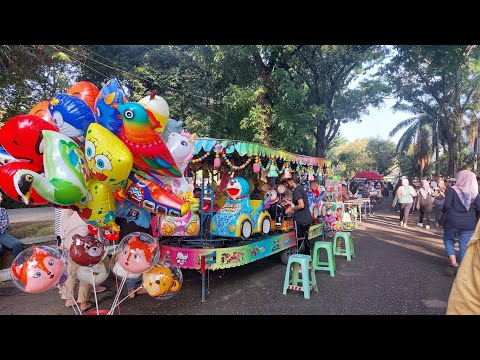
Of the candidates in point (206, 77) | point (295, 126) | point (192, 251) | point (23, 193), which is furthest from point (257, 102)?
point (23, 193)

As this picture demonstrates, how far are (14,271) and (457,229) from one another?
6015mm

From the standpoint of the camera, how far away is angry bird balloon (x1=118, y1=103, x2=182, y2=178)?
259 cm

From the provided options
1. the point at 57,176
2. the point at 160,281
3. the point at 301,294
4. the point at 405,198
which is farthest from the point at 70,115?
the point at 405,198

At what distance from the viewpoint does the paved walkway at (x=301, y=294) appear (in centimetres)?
416

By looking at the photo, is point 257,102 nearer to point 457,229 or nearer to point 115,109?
point 457,229

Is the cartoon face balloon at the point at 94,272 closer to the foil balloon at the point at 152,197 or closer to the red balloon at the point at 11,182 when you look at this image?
the foil balloon at the point at 152,197

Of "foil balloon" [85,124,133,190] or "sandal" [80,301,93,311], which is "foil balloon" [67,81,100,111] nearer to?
"foil balloon" [85,124,133,190]

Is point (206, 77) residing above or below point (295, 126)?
above

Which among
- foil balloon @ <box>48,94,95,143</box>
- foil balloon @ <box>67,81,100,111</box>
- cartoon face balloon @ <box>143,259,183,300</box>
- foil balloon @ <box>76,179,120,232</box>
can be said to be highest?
foil balloon @ <box>67,81,100,111</box>

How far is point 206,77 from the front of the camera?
49.0 feet

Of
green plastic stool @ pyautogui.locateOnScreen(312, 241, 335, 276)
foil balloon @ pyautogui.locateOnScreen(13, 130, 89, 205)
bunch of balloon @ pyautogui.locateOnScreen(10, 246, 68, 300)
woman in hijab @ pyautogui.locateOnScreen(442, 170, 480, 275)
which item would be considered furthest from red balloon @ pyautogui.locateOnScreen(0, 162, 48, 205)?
woman in hijab @ pyautogui.locateOnScreen(442, 170, 480, 275)

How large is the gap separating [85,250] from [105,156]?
0.89 meters

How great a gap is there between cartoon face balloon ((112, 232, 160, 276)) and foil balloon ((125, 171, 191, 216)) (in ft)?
0.98

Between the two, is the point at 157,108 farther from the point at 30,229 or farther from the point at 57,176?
the point at 30,229
